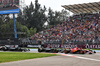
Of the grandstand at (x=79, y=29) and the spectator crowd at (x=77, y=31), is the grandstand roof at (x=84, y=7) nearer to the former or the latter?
the grandstand at (x=79, y=29)

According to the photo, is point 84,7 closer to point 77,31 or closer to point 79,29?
point 79,29

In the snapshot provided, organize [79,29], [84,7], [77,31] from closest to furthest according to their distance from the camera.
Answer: [77,31], [79,29], [84,7]

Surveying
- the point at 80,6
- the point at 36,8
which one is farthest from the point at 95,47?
the point at 36,8

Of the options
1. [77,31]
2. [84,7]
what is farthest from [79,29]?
[84,7]

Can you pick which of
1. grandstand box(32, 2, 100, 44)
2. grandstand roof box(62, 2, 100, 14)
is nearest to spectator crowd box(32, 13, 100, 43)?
grandstand box(32, 2, 100, 44)

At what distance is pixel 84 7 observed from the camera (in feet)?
165

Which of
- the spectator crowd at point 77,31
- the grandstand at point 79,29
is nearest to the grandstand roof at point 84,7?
the grandstand at point 79,29

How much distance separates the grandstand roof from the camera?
4827 cm

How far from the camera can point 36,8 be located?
8988cm

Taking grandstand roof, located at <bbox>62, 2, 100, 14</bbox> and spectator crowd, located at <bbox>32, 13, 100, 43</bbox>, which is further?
grandstand roof, located at <bbox>62, 2, 100, 14</bbox>

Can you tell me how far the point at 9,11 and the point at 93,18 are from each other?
20.4 meters

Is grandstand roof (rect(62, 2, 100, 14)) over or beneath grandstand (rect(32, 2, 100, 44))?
over

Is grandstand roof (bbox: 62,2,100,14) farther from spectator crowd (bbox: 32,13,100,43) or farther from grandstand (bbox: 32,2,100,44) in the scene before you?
spectator crowd (bbox: 32,13,100,43)

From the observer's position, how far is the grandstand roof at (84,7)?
48.3 m
